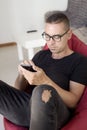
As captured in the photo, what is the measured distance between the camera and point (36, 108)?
1.19m

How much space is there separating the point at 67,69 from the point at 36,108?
33 cm

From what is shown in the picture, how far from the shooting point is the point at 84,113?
1360mm

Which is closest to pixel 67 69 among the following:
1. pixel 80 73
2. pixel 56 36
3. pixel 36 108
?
pixel 80 73

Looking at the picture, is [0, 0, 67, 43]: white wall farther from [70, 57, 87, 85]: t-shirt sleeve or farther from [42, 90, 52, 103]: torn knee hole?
[42, 90, 52, 103]: torn knee hole

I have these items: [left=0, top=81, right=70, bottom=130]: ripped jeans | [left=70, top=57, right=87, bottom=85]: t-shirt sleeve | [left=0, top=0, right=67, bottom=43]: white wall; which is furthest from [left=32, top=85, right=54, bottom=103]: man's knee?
[left=0, top=0, right=67, bottom=43]: white wall

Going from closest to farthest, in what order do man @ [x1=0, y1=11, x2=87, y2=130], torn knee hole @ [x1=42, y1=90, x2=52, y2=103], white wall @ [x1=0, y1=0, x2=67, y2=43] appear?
torn knee hole @ [x1=42, y1=90, x2=52, y2=103], man @ [x1=0, y1=11, x2=87, y2=130], white wall @ [x1=0, y1=0, x2=67, y2=43]

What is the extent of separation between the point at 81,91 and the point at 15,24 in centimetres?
212

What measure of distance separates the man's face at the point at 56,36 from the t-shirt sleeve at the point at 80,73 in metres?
0.14

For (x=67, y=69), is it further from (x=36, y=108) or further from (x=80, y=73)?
(x=36, y=108)

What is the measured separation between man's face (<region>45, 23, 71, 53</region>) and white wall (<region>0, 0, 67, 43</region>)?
155 cm

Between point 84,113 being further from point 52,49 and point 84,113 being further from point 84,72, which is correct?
point 52,49

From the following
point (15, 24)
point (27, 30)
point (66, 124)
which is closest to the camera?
point (66, 124)

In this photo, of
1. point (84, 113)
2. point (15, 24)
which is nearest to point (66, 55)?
point (84, 113)

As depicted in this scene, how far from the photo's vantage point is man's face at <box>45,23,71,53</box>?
1409 mm
